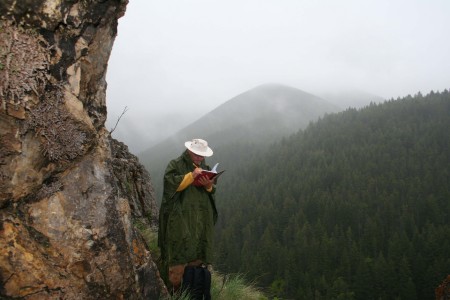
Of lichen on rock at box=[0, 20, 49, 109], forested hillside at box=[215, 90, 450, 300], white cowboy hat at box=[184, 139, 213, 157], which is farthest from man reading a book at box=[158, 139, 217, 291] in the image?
forested hillside at box=[215, 90, 450, 300]

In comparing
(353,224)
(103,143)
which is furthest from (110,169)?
(353,224)

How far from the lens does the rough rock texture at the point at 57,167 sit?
3266mm

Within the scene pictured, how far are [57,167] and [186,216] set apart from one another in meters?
2.20

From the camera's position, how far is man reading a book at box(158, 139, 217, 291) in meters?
5.22

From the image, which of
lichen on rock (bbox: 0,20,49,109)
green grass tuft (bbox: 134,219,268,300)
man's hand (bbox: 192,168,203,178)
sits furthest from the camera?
green grass tuft (bbox: 134,219,268,300)

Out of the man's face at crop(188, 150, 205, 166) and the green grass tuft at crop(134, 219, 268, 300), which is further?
the green grass tuft at crop(134, 219, 268, 300)

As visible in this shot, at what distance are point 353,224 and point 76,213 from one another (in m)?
91.4

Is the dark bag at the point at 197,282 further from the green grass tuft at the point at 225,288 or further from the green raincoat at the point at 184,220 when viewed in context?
the green grass tuft at the point at 225,288

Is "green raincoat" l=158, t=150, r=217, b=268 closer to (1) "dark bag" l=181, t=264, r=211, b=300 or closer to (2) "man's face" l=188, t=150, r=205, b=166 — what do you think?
(2) "man's face" l=188, t=150, r=205, b=166

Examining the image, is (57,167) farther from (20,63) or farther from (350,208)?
(350,208)

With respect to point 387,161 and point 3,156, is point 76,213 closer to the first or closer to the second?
point 3,156

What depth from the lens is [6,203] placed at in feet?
10.7

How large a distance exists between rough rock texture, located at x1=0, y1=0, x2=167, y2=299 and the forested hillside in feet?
109

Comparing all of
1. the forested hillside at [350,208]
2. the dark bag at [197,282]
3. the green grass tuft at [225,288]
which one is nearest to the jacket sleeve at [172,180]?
the dark bag at [197,282]
